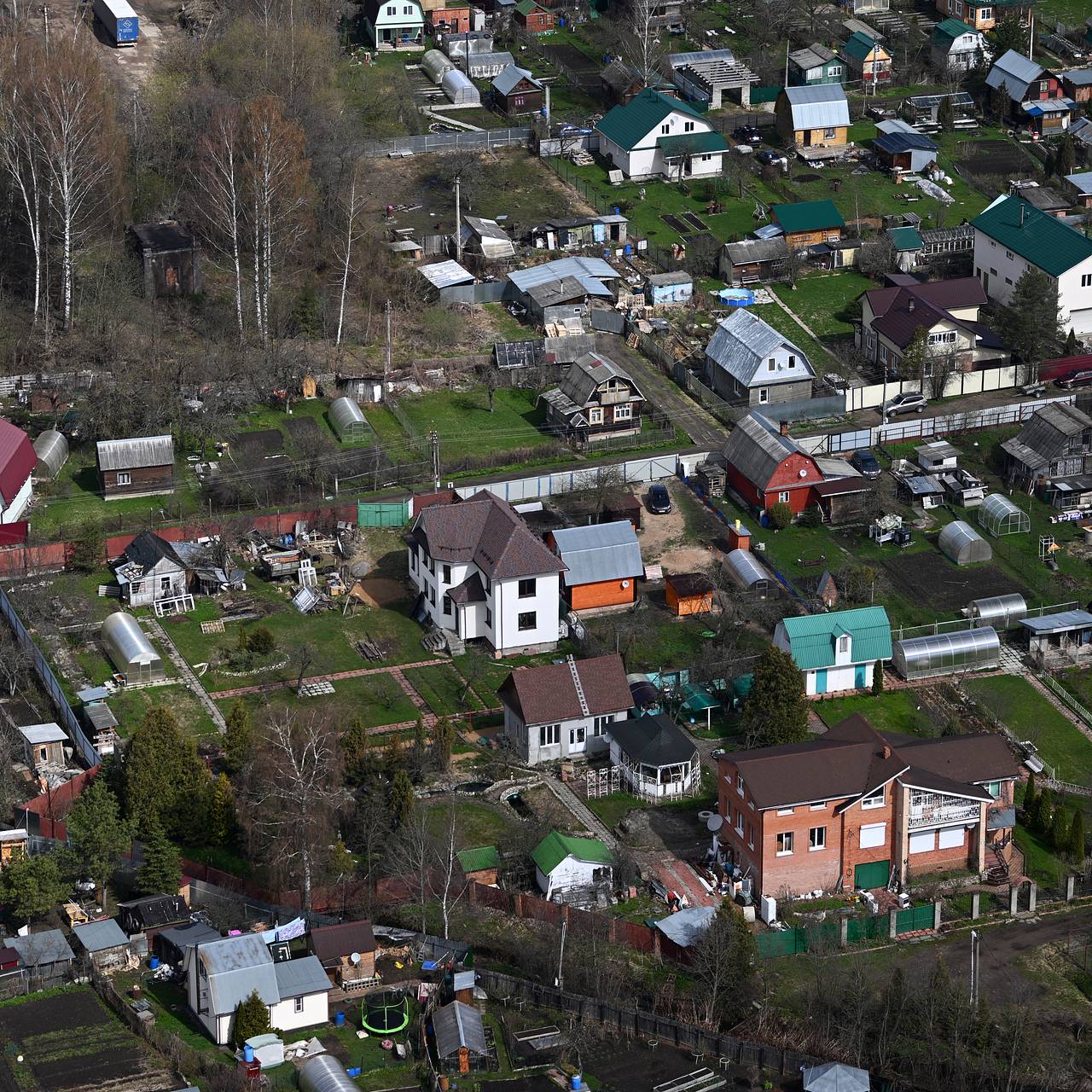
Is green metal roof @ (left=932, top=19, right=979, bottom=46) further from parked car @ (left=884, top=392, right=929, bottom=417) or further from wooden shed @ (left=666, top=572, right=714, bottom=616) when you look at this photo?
wooden shed @ (left=666, top=572, right=714, bottom=616)

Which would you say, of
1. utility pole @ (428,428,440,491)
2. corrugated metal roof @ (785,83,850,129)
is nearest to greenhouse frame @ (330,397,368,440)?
utility pole @ (428,428,440,491)

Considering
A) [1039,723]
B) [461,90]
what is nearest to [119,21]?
[461,90]

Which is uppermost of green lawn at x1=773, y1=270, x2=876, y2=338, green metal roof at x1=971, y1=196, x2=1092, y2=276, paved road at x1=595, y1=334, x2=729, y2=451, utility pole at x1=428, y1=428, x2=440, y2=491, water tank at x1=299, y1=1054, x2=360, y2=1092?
green metal roof at x1=971, y1=196, x2=1092, y2=276

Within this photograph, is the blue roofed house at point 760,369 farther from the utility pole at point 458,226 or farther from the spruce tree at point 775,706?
the spruce tree at point 775,706

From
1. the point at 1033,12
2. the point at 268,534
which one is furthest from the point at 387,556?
the point at 1033,12

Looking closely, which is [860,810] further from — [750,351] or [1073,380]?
[1073,380]

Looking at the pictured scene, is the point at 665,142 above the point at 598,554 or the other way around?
above
